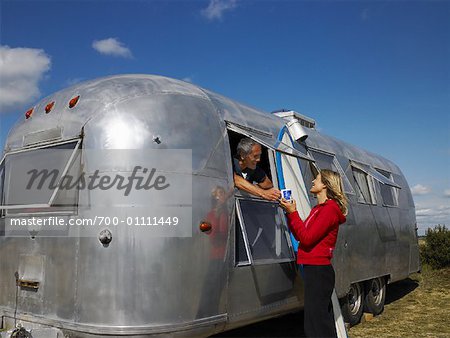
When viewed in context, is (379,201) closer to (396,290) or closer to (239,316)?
(396,290)

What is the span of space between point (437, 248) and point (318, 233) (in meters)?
11.6

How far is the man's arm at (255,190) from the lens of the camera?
4.87 m

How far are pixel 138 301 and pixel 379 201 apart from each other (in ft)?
19.6

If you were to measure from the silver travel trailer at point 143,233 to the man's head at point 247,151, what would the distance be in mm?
130

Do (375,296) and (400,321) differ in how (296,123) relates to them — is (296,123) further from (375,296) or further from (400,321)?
(400,321)

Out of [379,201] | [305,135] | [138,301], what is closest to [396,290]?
[379,201]

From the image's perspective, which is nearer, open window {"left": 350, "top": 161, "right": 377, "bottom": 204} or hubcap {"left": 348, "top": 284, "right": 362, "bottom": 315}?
hubcap {"left": 348, "top": 284, "right": 362, "bottom": 315}

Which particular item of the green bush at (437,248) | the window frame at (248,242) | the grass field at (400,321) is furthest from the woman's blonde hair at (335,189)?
the green bush at (437,248)

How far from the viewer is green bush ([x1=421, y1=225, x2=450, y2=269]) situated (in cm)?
1432

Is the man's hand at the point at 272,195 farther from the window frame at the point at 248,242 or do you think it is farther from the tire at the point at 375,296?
the tire at the point at 375,296

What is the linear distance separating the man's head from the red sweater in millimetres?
927

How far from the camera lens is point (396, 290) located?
38.7ft
